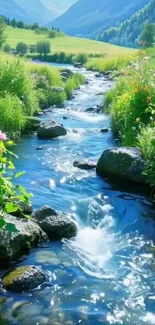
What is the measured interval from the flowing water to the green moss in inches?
7.9

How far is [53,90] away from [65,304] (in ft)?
72.9

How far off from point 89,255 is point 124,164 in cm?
485

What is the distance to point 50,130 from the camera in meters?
20.2

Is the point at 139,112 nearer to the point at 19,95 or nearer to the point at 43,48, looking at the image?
the point at 19,95

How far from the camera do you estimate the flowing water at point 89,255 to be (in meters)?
7.73

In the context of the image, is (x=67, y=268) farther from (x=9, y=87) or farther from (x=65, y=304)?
(x=9, y=87)

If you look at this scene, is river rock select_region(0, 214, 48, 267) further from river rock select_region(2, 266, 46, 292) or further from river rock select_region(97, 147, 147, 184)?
river rock select_region(97, 147, 147, 184)

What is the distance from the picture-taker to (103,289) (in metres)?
8.47

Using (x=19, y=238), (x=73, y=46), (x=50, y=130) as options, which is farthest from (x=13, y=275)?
(x=73, y=46)

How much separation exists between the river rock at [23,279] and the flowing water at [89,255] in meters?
0.13

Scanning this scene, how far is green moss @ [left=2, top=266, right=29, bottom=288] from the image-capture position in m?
8.32

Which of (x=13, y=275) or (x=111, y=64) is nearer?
(x=13, y=275)

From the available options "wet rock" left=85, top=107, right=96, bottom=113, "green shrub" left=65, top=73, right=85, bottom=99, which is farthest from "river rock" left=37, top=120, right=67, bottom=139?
"green shrub" left=65, top=73, right=85, bottom=99

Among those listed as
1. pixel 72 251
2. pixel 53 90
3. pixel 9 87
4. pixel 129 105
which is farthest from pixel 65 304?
pixel 53 90
